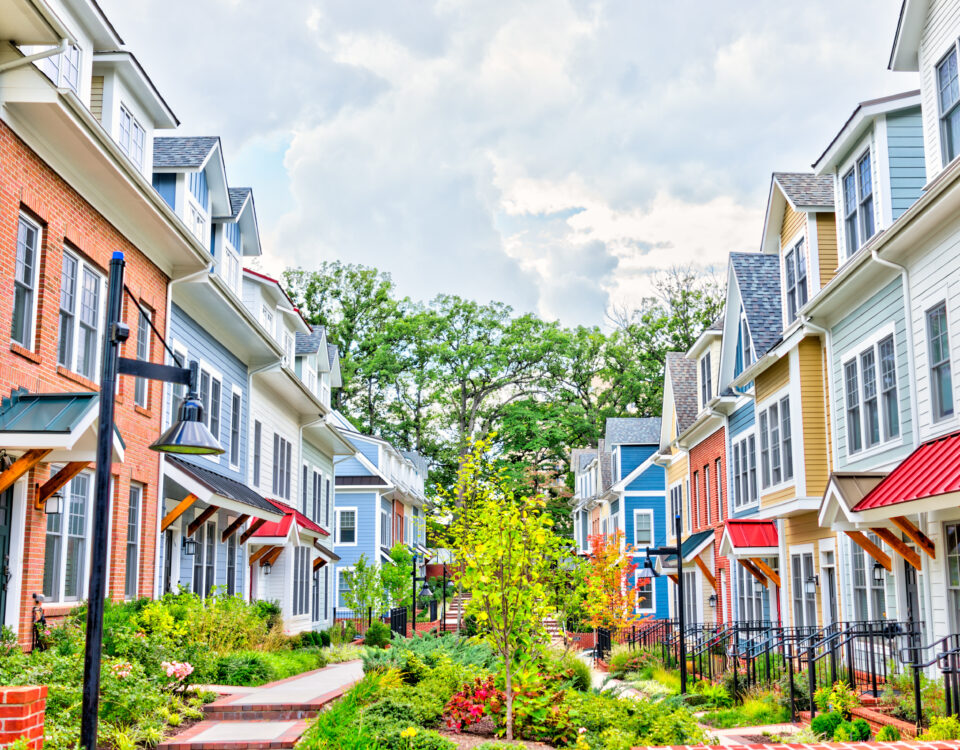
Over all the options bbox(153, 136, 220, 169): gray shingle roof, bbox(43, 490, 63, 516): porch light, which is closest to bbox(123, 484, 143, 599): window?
bbox(43, 490, 63, 516): porch light

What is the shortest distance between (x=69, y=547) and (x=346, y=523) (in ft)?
105

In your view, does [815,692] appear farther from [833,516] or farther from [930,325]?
[930,325]

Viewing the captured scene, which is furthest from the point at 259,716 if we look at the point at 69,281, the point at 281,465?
the point at 281,465

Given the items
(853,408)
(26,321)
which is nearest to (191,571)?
(26,321)

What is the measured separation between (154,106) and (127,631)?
355 inches

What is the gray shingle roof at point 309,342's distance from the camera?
3196 centimetres

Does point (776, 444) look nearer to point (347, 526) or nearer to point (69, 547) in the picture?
point (69, 547)

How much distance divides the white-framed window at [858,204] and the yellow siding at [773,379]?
334cm

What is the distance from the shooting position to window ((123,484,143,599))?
51.4 feet

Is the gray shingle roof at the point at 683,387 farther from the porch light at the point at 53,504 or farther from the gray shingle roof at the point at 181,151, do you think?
the porch light at the point at 53,504

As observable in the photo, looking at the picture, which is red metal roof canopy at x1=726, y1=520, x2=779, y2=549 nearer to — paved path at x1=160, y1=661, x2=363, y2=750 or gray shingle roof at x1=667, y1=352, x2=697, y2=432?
paved path at x1=160, y1=661, x2=363, y2=750

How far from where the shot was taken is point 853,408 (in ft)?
56.9

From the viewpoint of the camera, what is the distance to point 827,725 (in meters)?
11.8

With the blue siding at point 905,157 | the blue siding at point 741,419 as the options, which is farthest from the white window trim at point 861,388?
the blue siding at point 741,419
